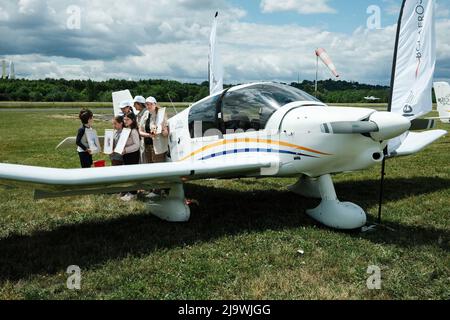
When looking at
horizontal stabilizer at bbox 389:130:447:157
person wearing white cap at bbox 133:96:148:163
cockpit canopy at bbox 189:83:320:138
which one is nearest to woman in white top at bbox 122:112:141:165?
person wearing white cap at bbox 133:96:148:163

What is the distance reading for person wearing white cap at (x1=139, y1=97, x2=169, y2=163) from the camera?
291 inches

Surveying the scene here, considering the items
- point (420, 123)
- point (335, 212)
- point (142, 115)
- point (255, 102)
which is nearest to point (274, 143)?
point (255, 102)

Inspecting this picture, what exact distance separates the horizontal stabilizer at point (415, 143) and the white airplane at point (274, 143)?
181 cm

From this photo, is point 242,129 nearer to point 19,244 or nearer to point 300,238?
point 300,238

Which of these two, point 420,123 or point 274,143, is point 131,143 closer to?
point 274,143

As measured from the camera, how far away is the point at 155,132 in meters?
7.41

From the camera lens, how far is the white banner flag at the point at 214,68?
13.2 m

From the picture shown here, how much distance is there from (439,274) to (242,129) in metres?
3.18

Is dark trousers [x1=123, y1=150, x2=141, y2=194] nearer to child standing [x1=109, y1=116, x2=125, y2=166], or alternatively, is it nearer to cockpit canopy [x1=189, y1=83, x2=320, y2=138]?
child standing [x1=109, y1=116, x2=125, y2=166]

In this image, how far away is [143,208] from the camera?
7.08 metres

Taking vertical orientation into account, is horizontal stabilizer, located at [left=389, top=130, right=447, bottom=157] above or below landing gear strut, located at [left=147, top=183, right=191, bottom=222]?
above

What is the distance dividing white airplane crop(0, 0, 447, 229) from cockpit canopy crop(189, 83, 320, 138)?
2 cm

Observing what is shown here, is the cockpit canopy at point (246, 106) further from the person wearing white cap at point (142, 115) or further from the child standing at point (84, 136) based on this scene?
the child standing at point (84, 136)
